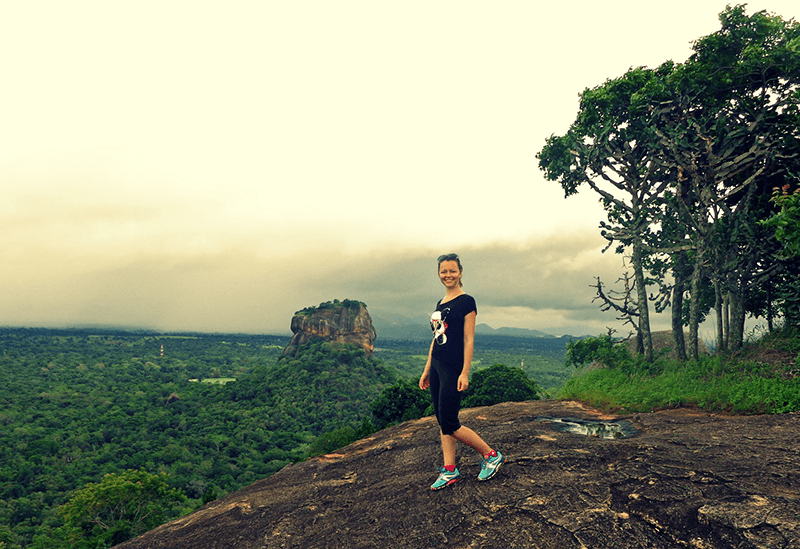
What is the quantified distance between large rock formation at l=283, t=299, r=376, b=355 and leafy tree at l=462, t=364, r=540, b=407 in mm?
85734

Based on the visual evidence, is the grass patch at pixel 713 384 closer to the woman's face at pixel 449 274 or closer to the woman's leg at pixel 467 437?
the woman's leg at pixel 467 437

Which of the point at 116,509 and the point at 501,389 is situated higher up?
the point at 501,389

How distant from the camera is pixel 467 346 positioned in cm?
482

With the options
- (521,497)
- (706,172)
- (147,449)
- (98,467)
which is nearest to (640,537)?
(521,497)

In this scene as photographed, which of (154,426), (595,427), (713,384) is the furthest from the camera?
(154,426)

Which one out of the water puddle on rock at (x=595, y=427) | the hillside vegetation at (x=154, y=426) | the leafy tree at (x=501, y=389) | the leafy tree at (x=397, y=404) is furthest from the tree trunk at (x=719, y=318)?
the leafy tree at (x=397, y=404)

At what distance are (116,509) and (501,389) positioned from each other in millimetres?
31053

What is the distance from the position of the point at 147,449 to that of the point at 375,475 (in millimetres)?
65942

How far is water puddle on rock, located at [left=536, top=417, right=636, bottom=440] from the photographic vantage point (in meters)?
7.52

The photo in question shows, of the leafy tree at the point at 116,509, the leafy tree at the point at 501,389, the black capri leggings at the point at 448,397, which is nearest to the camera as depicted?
the black capri leggings at the point at 448,397

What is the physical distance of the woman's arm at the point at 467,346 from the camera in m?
4.75

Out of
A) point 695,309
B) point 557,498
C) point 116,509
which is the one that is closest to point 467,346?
point 557,498

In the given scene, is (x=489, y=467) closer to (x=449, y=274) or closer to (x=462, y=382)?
(x=462, y=382)

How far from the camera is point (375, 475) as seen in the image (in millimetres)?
7273
